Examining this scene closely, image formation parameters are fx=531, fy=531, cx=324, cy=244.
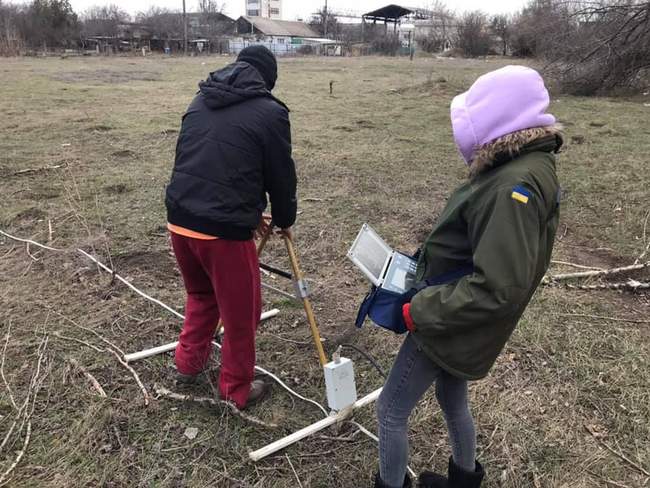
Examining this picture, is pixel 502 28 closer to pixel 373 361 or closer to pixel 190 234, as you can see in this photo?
pixel 373 361

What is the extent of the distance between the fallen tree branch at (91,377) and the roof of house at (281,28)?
72330 mm

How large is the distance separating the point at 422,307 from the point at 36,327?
299 cm

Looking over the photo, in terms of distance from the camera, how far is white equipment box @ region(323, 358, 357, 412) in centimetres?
257

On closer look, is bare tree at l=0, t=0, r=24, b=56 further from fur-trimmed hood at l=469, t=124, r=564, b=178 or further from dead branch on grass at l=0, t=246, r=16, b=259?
fur-trimmed hood at l=469, t=124, r=564, b=178

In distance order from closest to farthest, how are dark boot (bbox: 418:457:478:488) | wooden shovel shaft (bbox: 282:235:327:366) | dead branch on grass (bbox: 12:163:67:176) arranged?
dark boot (bbox: 418:457:478:488) → wooden shovel shaft (bbox: 282:235:327:366) → dead branch on grass (bbox: 12:163:67:176)

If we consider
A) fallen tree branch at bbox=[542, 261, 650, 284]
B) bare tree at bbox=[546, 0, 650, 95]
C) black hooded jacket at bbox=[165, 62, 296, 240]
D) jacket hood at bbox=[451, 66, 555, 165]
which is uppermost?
bare tree at bbox=[546, 0, 650, 95]

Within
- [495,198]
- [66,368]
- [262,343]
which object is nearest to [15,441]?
[66,368]

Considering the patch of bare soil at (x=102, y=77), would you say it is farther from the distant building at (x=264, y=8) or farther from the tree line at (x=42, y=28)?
the distant building at (x=264, y=8)

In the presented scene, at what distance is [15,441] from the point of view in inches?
104

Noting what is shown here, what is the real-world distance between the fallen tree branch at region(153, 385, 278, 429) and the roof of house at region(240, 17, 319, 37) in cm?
7263

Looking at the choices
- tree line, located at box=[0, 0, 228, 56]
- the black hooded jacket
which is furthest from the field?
tree line, located at box=[0, 0, 228, 56]

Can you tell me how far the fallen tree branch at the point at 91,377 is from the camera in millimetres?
2988

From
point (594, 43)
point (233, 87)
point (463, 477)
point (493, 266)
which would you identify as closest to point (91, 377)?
point (233, 87)

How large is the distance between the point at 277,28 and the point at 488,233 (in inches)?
3103
